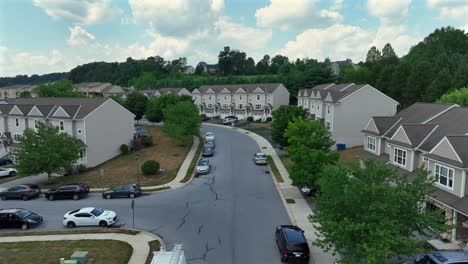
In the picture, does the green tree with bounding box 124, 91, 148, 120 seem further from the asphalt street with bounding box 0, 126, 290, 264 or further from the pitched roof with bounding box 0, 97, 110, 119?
the asphalt street with bounding box 0, 126, 290, 264

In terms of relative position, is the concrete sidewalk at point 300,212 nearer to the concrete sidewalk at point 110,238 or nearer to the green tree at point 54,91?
the concrete sidewalk at point 110,238

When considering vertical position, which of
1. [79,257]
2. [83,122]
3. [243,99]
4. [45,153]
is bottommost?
[79,257]

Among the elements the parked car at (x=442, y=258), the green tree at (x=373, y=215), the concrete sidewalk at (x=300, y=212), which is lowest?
the concrete sidewalk at (x=300, y=212)

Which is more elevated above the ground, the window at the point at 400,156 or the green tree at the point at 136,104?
the green tree at the point at 136,104

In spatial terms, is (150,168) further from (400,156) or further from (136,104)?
(136,104)

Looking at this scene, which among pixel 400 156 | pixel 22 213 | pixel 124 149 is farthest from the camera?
pixel 124 149

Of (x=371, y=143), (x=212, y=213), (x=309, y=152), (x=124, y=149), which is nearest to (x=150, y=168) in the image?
(x=124, y=149)

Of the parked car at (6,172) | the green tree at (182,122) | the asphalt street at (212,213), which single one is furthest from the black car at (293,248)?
the parked car at (6,172)

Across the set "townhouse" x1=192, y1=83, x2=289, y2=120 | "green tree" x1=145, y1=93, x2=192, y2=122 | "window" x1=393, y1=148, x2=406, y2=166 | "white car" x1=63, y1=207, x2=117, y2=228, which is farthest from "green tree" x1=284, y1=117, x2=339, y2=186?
"townhouse" x1=192, y1=83, x2=289, y2=120
